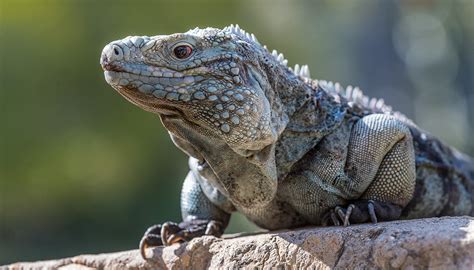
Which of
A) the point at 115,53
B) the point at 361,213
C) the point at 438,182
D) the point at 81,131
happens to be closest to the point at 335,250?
the point at 361,213

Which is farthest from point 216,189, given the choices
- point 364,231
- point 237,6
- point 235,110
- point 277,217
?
point 237,6

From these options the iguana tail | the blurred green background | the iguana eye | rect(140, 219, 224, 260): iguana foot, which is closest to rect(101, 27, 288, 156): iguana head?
the iguana eye

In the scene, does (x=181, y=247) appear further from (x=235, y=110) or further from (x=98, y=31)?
(x=98, y=31)

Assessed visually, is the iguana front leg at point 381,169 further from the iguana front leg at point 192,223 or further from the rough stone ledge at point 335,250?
the iguana front leg at point 192,223

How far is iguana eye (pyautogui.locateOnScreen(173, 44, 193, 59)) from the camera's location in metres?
4.11

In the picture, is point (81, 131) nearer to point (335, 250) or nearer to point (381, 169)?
point (381, 169)

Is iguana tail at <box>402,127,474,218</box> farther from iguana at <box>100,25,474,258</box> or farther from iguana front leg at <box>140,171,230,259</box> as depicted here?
iguana front leg at <box>140,171,230,259</box>

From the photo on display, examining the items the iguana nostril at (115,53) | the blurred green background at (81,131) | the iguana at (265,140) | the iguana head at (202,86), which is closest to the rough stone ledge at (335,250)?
the iguana at (265,140)

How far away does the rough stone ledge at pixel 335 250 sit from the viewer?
11.1 feet

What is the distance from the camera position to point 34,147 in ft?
54.3

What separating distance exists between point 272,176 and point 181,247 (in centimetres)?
71

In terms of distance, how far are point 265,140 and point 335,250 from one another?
30.8 inches

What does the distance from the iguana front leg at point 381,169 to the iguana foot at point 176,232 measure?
2.68ft

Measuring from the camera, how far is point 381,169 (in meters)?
4.65
